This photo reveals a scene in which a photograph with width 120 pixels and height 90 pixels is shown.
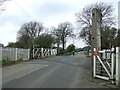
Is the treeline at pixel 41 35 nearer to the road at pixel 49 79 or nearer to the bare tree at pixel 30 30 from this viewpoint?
the bare tree at pixel 30 30

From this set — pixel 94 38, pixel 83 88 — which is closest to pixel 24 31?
pixel 94 38

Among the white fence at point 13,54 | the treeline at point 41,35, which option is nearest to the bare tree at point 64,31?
the treeline at point 41,35

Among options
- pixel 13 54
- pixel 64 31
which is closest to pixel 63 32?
pixel 64 31

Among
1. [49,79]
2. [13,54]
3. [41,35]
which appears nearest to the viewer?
[49,79]

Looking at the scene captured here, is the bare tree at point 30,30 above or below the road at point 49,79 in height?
above

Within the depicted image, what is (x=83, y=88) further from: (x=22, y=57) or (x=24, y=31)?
(x=24, y=31)

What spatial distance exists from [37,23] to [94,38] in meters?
58.4

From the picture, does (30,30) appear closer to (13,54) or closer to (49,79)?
(13,54)

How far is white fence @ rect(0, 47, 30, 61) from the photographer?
69.9ft

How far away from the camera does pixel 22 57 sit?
26.7 metres

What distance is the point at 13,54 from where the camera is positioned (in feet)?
78.1

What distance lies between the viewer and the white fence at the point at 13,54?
69.9ft

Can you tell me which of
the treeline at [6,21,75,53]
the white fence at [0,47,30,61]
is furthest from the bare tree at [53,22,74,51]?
the white fence at [0,47,30,61]

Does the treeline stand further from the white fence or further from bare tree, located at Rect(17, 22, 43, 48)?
the white fence
